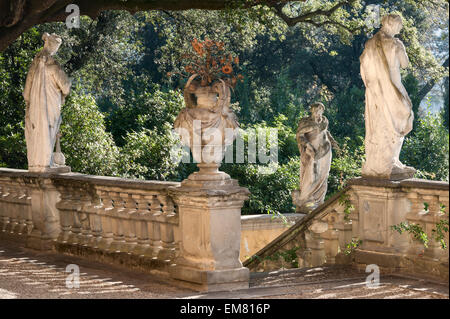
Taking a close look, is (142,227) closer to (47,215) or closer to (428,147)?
(47,215)

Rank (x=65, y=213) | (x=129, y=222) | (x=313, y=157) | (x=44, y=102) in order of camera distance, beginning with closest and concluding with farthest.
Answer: (x=129, y=222)
(x=65, y=213)
(x=44, y=102)
(x=313, y=157)

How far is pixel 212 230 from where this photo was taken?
792cm

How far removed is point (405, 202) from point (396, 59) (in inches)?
57.9

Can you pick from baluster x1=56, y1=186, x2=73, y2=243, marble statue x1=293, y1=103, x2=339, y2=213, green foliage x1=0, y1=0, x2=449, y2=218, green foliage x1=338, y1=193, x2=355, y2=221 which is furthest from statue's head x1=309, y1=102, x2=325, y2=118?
baluster x1=56, y1=186, x2=73, y2=243

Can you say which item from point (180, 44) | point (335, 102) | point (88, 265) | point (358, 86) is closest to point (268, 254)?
point (88, 265)

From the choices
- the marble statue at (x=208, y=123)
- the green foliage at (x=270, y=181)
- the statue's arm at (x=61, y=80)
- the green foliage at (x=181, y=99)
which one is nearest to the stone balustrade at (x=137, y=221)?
the marble statue at (x=208, y=123)

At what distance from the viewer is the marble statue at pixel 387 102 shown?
8672 mm

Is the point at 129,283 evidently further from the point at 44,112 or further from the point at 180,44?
the point at 180,44

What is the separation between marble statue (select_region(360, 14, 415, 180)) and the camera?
8672 mm

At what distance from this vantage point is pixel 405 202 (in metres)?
8.52

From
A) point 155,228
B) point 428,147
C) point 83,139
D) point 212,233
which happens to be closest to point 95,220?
point 155,228

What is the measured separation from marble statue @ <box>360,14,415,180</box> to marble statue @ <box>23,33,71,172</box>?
13.8ft

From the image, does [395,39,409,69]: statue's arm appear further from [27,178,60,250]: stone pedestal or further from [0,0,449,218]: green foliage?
[27,178,60,250]: stone pedestal

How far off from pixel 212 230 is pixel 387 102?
2315 millimetres
